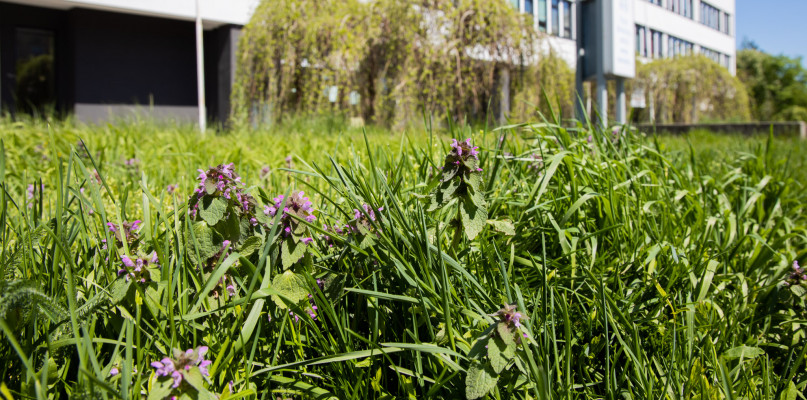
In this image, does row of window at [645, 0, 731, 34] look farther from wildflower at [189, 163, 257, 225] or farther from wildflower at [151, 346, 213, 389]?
wildflower at [151, 346, 213, 389]

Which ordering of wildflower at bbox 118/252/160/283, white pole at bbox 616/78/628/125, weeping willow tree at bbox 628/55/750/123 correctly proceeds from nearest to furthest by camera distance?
wildflower at bbox 118/252/160/283, white pole at bbox 616/78/628/125, weeping willow tree at bbox 628/55/750/123

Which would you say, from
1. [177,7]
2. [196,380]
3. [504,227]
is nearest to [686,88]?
[177,7]

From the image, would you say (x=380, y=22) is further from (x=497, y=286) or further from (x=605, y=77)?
(x=497, y=286)

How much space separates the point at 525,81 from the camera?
8898mm

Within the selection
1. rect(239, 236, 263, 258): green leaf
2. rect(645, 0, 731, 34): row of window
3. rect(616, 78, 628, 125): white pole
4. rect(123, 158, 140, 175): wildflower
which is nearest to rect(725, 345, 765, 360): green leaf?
rect(239, 236, 263, 258): green leaf

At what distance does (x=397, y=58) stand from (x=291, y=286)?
7.18 metres

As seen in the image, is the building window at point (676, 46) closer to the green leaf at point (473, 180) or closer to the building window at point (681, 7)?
the building window at point (681, 7)

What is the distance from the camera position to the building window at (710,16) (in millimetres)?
39041

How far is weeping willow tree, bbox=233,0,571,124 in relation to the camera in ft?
26.2

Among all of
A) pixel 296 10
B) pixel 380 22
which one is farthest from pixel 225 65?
pixel 380 22

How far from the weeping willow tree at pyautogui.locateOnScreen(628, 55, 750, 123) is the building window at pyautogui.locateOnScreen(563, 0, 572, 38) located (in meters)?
5.08

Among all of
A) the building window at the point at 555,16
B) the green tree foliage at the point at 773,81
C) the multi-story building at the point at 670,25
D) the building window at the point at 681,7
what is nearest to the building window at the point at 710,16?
the multi-story building at the point at 670,25

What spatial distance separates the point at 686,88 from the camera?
22.8 meters

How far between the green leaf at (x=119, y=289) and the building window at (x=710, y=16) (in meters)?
43.0
